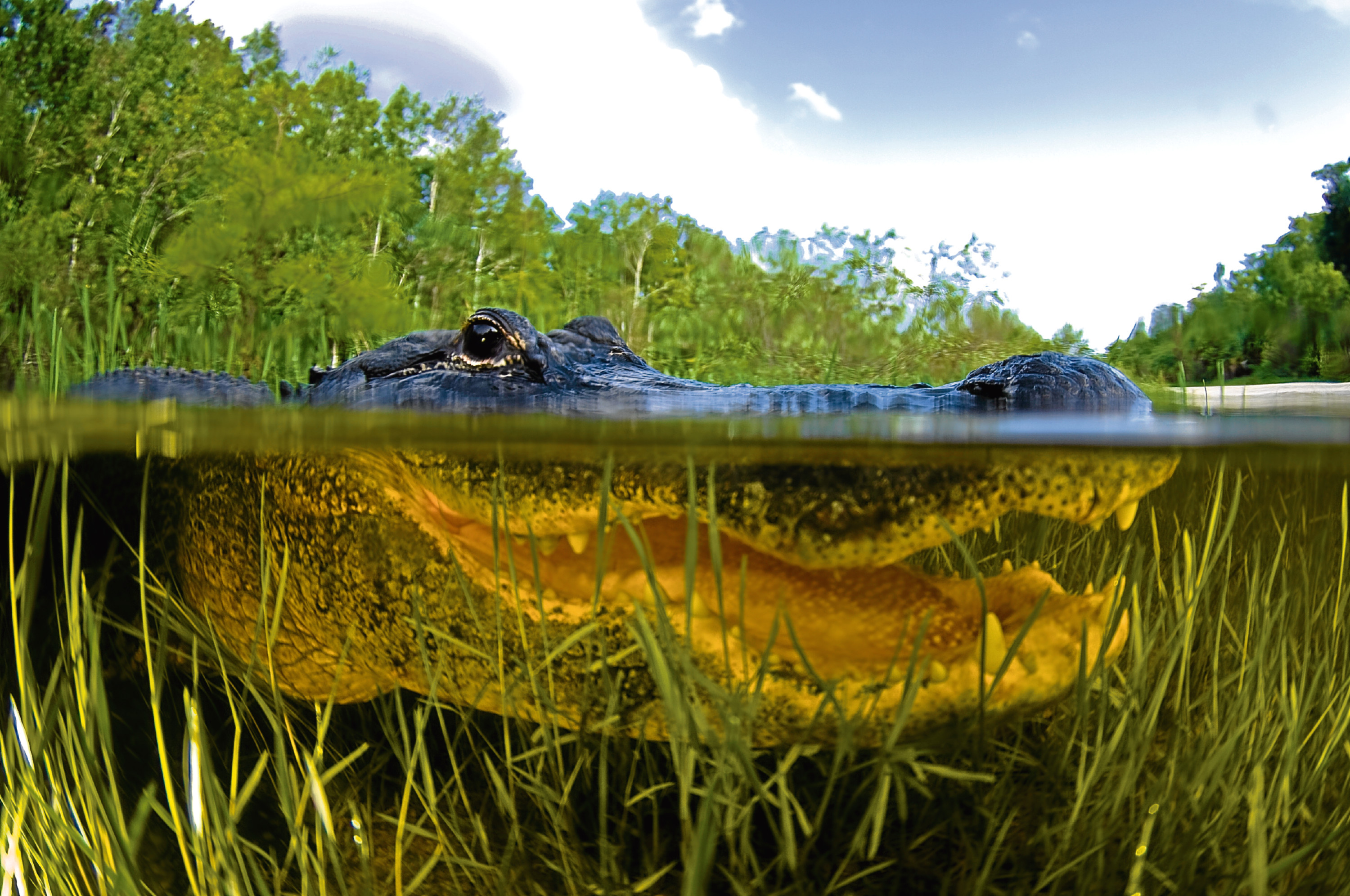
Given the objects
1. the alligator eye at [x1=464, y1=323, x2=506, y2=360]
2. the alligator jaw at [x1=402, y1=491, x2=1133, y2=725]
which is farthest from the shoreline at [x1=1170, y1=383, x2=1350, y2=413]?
the alligator eye at [x1=464, y1=323, x2=506, y2=360]

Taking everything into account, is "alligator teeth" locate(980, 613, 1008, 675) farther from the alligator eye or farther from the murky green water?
the alligator eye

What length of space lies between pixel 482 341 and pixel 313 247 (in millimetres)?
4503

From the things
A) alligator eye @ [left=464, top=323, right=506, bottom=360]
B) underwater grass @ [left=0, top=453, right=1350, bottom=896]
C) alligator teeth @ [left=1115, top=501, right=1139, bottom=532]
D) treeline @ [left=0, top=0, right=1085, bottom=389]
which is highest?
treeline @ [left=0, top=0, right=1085, bottom=389]

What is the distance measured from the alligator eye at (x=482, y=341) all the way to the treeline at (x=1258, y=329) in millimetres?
4215

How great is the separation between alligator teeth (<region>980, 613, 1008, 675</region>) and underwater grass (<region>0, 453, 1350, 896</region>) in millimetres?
154

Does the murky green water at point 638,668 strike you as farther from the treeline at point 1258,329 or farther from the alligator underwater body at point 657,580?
the treeline at point 1258,329

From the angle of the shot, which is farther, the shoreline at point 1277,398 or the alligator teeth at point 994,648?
the shoreline at point 1277,398

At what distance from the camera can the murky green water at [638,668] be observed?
5.71 feet

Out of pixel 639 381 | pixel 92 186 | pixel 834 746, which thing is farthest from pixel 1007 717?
pixel 92 186

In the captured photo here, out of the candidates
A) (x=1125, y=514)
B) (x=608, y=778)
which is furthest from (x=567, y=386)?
(x=1125, y=514)

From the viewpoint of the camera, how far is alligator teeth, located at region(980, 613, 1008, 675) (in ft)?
5.64

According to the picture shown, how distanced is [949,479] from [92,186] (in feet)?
22.5

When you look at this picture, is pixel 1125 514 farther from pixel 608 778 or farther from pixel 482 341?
pixel 482 341

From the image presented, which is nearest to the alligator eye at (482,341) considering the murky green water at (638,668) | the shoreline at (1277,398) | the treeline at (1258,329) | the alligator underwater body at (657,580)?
the alligator underwater body at (657,580)
